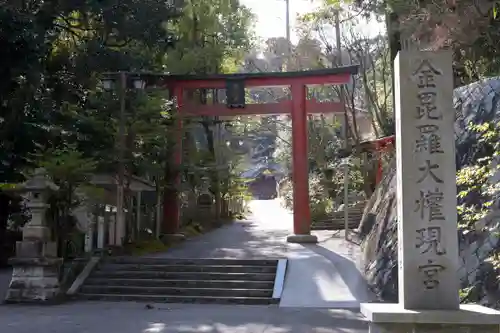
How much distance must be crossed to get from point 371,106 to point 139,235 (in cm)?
1225

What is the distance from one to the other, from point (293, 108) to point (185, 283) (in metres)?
7.66

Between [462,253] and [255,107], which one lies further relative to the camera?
[255,107]

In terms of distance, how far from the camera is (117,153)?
1510cm

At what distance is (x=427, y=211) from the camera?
586cm

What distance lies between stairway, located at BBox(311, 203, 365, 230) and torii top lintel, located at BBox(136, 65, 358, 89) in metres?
7.43

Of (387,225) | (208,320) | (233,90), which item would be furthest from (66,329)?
(233,90)

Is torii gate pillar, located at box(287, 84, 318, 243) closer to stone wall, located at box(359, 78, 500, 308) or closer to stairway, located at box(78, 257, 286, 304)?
stone wall, located at box(359, 78, 500, 308)

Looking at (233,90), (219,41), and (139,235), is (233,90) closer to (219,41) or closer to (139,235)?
(139,235)

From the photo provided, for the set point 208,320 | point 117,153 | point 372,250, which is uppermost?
point 117,153

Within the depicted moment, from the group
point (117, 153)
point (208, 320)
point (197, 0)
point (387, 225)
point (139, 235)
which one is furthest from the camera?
point (197, 0)

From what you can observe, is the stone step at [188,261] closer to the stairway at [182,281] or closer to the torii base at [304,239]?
the stairway at [182,281]

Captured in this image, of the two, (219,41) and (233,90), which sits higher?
(219,41)

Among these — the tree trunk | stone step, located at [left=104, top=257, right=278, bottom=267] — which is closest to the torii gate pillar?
stone step, located at [left=104, top=257, right=278, bottom=267]

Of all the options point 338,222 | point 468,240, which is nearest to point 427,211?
point 468,240
